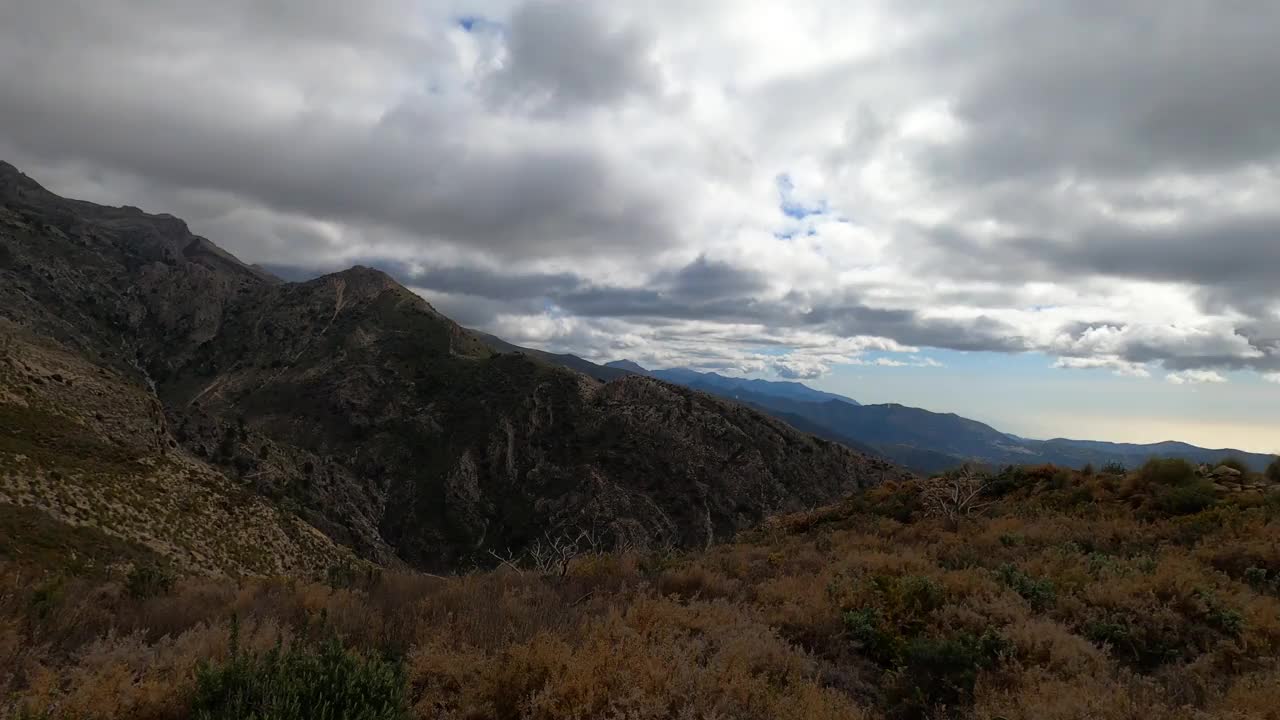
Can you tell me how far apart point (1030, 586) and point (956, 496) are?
903 cm

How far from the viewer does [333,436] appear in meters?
105

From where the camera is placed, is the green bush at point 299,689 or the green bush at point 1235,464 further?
the green bush at point 1235,464

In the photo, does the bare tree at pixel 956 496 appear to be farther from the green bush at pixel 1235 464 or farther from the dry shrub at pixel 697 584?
the dry shrub at pixel 697 584

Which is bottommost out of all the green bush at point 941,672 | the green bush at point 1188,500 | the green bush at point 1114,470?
the green bush at point 941,672

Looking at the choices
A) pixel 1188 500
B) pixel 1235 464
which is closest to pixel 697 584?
pixel 1188 500

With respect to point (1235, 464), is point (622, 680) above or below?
below

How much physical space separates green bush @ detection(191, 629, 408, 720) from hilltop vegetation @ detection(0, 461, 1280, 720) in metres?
0.02

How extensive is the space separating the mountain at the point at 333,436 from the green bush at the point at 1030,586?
1856 inches

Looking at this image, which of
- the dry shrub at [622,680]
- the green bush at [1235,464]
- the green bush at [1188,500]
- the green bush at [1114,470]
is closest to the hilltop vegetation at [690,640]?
the dry shrub at [622,680]

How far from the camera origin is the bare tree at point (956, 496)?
1678 cm

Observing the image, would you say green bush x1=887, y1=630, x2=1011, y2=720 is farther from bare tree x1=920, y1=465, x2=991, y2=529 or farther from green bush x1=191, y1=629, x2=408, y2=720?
bare tree x1=920, y1=465, x2=991, y2=529

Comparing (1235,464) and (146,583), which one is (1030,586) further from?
(1235,464)

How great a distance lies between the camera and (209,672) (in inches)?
187

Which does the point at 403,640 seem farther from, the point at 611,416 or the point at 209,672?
the point at 611,416
